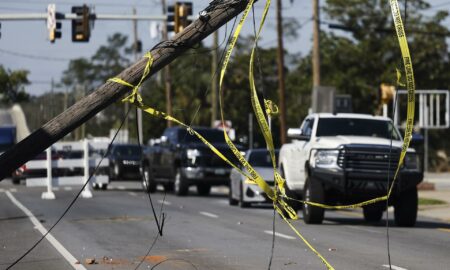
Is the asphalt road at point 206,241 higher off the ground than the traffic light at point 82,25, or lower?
lower

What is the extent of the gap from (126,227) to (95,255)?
5.59 meters

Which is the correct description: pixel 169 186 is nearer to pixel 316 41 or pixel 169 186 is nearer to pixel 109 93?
pixel 316 41

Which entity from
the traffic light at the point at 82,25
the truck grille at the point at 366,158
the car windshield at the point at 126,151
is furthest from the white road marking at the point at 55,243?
the car windshield at the point at 126,151

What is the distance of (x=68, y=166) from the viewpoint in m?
35.4

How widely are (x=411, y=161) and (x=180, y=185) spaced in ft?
48.7

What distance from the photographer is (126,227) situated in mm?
20969

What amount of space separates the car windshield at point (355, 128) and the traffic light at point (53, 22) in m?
14.5

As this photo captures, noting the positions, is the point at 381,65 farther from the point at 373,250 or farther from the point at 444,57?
the point at 373,250

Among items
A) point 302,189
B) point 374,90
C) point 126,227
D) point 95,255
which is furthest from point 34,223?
point 374,90

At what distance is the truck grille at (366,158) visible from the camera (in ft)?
69.4

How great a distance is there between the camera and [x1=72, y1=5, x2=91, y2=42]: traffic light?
35625 mm

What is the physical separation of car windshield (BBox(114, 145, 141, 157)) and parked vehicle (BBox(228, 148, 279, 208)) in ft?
46.1

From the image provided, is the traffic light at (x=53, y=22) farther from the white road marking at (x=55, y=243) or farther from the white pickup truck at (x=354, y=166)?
the white pickup truck at (x=354, y=166)

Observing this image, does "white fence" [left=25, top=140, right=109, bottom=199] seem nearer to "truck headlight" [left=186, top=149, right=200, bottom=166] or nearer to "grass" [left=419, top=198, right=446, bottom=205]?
"truck headlight" [left=186, top=149, right=200, bottom=166]
